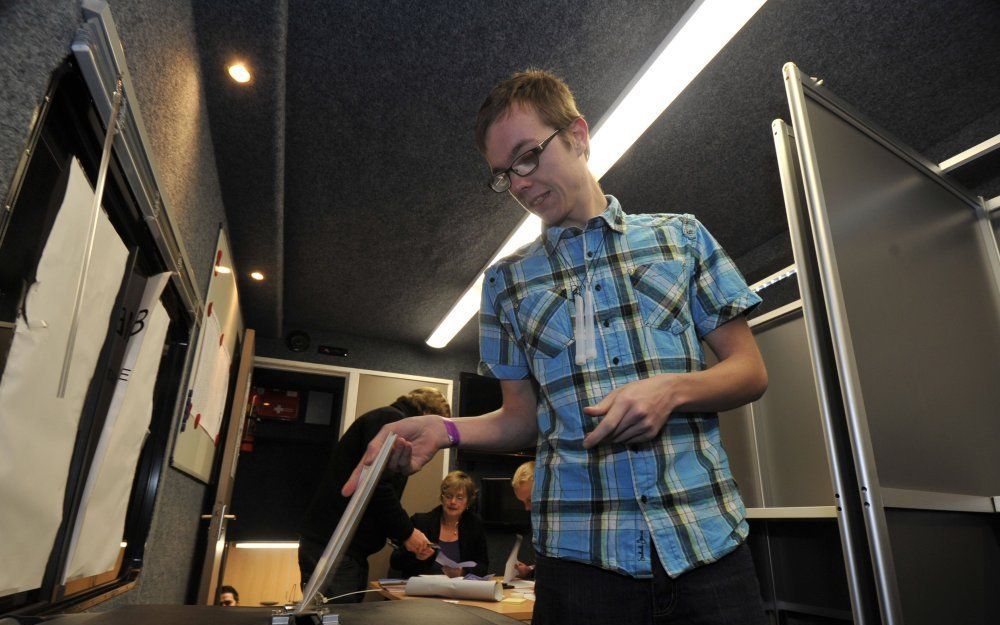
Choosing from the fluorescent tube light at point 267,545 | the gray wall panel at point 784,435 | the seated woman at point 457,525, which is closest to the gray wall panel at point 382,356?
the fluorescent tube light at point 267,545

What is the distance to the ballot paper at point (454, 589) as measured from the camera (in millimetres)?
2186

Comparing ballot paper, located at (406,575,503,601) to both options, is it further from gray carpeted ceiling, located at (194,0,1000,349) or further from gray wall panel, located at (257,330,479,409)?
gray wall panel, located at (257,330,479,409)

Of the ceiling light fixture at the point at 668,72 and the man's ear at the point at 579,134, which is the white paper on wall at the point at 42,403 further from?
the ceiling light fixture at the point at 668,72

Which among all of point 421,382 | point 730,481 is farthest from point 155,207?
point 421,382

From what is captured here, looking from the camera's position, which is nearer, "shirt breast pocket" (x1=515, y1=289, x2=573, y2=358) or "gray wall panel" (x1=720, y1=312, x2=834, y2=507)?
"shirt breast pocket" (x1=515, y1=289, x2=573, y2=358)

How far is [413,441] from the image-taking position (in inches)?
36.1

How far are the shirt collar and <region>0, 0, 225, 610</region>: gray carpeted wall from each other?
2.60 ft

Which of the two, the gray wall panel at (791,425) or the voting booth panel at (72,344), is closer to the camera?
the voting booth panel at (72,344)

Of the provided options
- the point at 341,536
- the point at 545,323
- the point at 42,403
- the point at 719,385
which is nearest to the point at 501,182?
the point at 545,323

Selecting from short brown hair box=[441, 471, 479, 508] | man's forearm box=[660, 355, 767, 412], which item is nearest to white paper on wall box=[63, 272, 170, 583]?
man's forearm box=[660, 355, 767, 412]

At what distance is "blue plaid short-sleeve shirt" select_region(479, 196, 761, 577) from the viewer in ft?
2.52

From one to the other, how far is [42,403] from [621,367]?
929mm

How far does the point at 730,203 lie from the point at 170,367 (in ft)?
9.00

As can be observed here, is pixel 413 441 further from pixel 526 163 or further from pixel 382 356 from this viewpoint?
pixel 382 356
